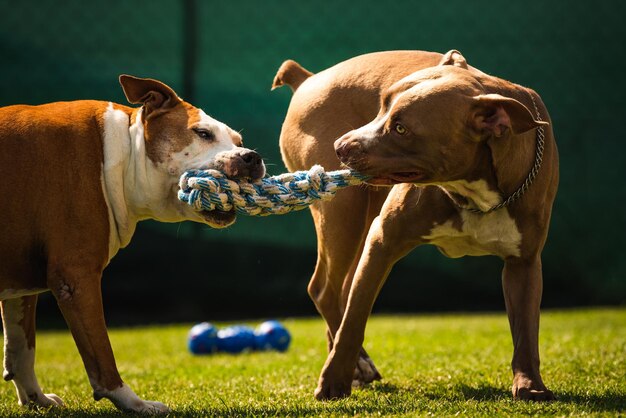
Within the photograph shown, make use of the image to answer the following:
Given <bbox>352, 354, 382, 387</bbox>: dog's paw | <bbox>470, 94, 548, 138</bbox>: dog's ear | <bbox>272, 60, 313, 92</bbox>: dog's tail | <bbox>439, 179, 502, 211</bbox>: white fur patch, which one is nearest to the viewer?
<bbox>470, 94, 548, 138</bbox>: dog's ear

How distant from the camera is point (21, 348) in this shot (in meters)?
4.43

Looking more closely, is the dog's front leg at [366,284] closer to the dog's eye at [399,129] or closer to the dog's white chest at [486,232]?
the dog's white chest at [486,232]

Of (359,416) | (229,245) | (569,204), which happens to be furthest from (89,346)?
(569,204)

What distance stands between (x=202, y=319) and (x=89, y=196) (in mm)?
5567

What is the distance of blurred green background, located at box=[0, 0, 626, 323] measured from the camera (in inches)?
359

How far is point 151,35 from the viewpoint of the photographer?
30.4ft

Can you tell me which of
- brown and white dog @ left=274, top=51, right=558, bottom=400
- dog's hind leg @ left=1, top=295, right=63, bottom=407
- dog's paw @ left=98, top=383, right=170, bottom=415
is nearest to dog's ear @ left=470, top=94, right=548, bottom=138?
brown and white dog @ left=274, top=51, right=558, bottom=400

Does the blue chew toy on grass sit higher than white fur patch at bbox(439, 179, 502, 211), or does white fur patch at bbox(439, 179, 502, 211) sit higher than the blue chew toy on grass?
white fur patch at bbox(439, 179, 502, 211)

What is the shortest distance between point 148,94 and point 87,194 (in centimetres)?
56

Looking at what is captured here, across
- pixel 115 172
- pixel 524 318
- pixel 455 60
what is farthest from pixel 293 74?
pixel 524 318

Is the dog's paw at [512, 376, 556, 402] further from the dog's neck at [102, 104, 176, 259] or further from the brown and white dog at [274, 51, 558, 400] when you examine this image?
the dog's neck at [102, 104, 176, 259]

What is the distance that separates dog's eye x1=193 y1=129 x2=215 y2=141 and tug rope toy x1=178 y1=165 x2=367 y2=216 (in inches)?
6.9

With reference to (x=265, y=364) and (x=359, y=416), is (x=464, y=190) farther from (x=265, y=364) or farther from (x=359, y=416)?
(x=265, y=364)

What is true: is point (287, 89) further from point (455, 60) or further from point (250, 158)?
point (250, 158)
